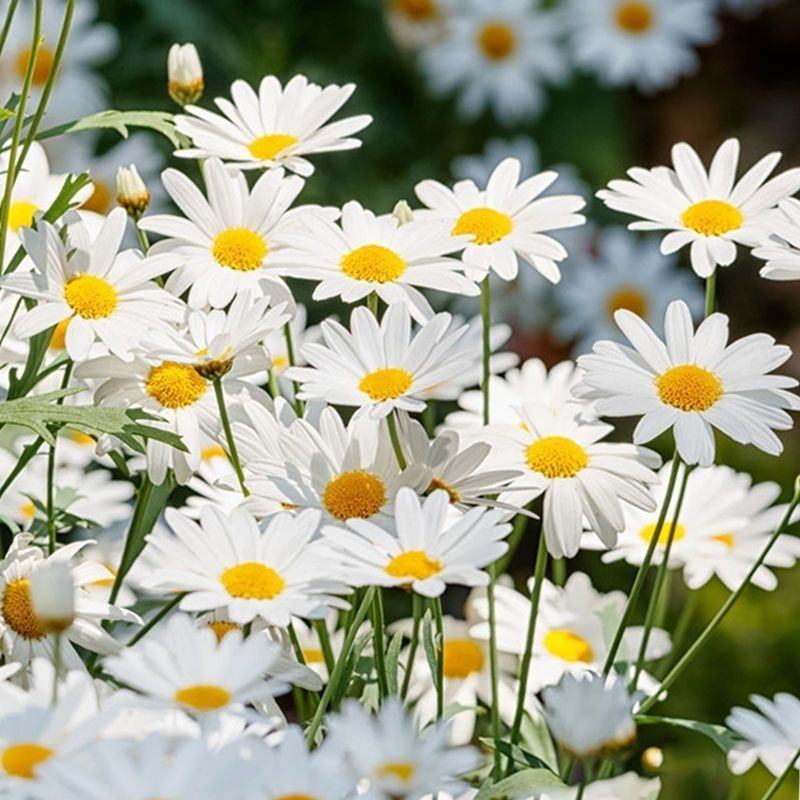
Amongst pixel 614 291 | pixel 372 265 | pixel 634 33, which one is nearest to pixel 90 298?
pixel 372 265

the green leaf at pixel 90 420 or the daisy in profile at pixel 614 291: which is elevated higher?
the daisy in profile at pixel 614 291

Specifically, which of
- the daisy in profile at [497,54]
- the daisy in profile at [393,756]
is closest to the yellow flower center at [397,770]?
the daisy in profile at [393,756]

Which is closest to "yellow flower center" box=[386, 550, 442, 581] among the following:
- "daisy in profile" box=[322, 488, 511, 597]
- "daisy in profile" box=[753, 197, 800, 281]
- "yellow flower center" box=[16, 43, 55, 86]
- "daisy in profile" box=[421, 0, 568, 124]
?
"daisy in profile" box=[322, 488, 511, 597]

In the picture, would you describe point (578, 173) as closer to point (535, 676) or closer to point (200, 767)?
point (535, 676)

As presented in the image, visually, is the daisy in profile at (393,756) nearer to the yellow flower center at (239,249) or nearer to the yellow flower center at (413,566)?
the yellow flower center at (413,566)

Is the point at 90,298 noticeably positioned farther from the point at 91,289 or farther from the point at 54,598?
the point at 54,598

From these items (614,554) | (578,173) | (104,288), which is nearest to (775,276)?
(614,554)
